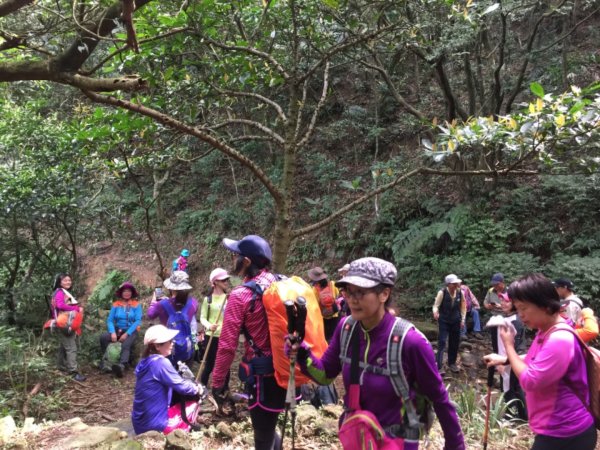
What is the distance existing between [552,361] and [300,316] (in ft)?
4.37

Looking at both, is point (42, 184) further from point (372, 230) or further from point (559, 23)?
point (559, 23)

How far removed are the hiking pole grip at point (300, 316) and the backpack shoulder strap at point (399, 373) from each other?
23.0 inches

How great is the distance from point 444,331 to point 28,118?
33.5 feet

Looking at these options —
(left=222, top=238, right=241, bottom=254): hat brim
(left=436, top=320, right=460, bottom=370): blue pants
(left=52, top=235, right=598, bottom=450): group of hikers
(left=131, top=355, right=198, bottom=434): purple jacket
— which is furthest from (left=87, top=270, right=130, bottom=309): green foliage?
(left=222, top=238, right=241, bottom=254): hat brim

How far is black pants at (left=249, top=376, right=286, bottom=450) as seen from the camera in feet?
10.6

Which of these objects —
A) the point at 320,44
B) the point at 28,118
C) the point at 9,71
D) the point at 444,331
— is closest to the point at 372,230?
the point at 444,331

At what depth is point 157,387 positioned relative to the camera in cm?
409

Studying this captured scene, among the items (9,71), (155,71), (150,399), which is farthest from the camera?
(155,71)

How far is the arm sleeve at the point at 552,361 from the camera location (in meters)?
2.43

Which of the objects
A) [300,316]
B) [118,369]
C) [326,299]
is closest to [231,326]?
[300,316]

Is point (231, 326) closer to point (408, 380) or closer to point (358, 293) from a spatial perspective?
point (358, 293)

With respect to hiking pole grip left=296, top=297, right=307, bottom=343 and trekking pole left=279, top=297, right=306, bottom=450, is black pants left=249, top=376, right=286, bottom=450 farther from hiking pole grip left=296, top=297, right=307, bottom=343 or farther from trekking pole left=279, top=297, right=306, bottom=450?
hiking pole grip left=296, top=297, right=307, bottom=343

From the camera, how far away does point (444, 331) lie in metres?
8.20

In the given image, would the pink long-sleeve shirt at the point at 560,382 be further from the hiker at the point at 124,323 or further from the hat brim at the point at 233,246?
the hiker at the point at 124,323
